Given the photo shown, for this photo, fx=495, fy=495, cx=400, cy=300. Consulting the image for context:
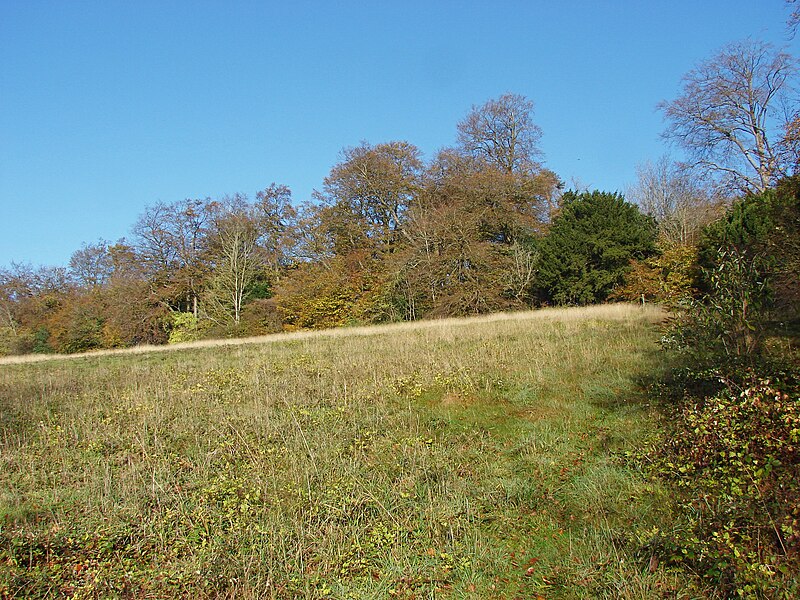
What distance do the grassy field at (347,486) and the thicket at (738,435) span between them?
331 mm

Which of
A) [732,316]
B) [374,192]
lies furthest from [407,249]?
[732,316]

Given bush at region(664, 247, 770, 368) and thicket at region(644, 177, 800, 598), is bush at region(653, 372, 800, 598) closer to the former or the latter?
thicket at region(644, 177, 800, 598)

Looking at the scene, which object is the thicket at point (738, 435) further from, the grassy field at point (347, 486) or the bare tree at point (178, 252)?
the bare tree at point (178, 252)

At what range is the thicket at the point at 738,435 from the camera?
11.3ft

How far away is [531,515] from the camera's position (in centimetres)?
479

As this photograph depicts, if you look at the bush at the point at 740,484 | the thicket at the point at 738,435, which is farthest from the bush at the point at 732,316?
the bush at the point at 740,484

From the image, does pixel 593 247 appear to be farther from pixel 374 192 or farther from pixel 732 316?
pixel 732 316

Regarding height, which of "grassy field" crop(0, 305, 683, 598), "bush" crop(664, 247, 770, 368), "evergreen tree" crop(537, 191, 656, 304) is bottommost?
"grassy field" crop(0, 305, 683, 598)

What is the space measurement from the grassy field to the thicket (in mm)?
331

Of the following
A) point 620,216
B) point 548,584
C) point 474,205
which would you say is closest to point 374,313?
point 474,205

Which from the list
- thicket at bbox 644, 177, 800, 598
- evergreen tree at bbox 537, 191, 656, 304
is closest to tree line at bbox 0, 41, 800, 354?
evergreen tree at bbox 537, 191, 656, 304

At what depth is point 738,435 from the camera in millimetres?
5176

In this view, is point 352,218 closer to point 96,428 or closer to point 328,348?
point 328,348

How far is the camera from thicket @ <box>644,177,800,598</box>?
11.3 feet
